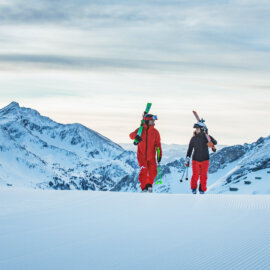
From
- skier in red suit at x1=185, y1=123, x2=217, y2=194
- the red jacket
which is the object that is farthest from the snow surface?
skier in red suit at x1=185, y1=123, x2=217, y2=194

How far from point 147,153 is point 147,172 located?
24.1 inches

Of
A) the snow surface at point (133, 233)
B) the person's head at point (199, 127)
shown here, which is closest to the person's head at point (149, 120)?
the person's head at point (199, 127)

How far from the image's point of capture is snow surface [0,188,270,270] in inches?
220

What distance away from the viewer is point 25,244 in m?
6.29

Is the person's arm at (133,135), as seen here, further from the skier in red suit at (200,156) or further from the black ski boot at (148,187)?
the skier in red suit at (200,156)

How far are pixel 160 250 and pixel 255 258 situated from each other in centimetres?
120

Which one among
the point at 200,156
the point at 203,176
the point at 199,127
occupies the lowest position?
the point at 203,176

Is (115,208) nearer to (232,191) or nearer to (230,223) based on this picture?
(230,223)

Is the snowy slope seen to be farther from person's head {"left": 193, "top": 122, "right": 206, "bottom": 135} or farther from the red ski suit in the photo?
the red ski suit

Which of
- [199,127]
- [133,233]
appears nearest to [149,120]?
[199,127]

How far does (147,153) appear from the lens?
15.2 m

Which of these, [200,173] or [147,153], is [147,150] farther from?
[200,173]

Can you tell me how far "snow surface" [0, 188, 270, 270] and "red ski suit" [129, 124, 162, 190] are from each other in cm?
456

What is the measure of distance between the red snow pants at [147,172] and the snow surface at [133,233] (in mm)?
4516
